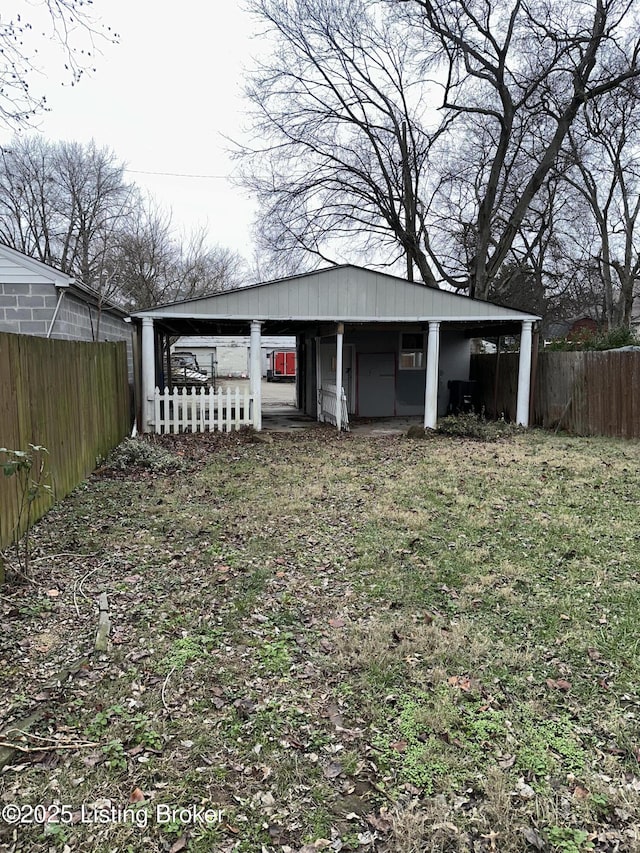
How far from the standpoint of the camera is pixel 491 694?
2.78 meters

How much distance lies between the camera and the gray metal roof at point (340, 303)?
10789 millimetres

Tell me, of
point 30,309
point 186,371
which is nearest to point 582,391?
point 30,309

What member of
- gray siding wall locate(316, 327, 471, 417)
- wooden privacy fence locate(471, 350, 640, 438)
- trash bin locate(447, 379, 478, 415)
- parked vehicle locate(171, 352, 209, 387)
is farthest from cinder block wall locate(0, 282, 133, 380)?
parked vehicle locate(171, 352, 209, 387)

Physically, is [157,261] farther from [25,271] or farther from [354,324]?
[25,271]

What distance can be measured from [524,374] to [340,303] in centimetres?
433

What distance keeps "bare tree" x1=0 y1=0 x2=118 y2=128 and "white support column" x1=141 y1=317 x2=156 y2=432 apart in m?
5.49

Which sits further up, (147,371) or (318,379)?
(147,371)

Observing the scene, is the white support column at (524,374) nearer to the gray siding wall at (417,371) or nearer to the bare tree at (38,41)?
the gray siding wall at (417,371)

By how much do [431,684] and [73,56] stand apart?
588 cm

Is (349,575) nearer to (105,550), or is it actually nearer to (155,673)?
(155,673)

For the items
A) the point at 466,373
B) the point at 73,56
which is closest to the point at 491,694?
the point at 73,56

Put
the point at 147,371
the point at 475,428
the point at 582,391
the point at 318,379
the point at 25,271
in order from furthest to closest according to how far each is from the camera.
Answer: the point at 318,379, the point at 582,391, the point at 475,428, the point at 147,371, the point at 25,271

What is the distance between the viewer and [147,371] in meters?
10.7

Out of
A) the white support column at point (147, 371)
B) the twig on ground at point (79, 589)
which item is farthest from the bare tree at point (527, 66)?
the twig on ground at point (79, 589)
